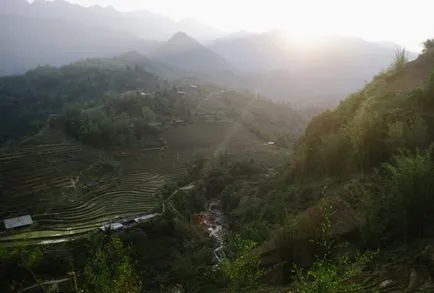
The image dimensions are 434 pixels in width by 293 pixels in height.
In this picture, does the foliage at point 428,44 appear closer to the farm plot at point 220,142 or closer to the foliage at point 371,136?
the foliage at point 371,136

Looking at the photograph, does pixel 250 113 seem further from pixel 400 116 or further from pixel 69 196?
pixel 400 116

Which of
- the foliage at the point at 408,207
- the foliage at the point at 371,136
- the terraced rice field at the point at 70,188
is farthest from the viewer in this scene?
the terraced rice field at the point at 70,188

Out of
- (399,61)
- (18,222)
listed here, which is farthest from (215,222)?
(399,61)

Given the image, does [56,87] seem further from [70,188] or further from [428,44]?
[428,44]

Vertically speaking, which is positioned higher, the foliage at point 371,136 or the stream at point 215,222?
the foliage at point 371,136

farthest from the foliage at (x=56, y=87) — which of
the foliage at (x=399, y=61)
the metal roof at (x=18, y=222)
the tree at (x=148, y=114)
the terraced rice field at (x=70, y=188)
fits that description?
the foliage at (x=399, y=61)
